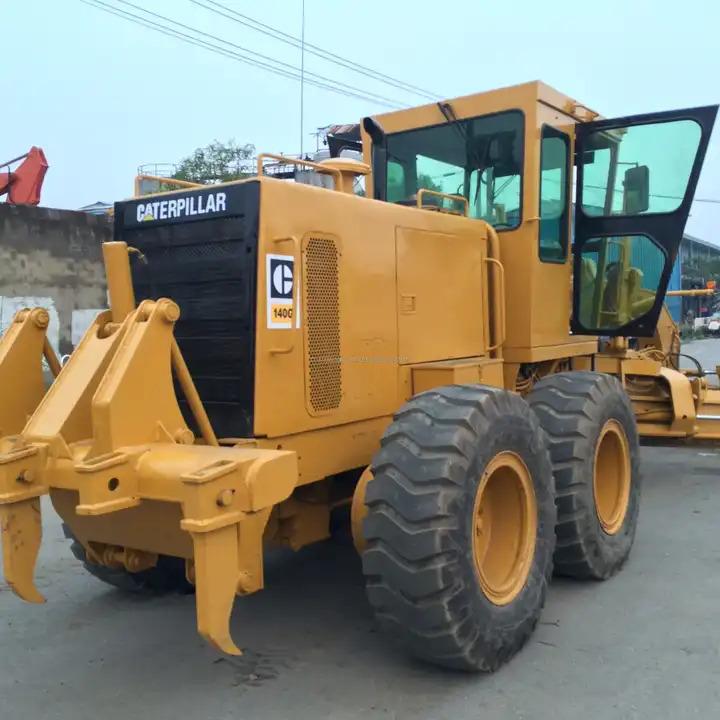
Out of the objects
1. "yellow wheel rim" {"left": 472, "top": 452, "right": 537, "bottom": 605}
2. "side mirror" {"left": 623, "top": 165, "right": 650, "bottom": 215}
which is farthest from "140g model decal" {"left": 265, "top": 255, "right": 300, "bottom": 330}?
"side mirror" {"left": 623, "top": 165, "right": 650, "bottom": 215}

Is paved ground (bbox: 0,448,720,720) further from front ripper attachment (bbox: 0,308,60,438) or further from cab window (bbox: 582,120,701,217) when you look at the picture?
cab window (bbox: 582,120,701,217)

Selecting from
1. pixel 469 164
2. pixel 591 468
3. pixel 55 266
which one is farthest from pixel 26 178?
pixel 591 468

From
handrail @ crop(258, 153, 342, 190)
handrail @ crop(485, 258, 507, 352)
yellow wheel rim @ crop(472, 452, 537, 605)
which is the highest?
handrail @ crop(258, 153, 342, 190)

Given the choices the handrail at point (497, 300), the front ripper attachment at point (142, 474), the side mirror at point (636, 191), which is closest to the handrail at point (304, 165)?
the front ripper attachment at point (142, 474)

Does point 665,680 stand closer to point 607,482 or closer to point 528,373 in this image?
point 607,482

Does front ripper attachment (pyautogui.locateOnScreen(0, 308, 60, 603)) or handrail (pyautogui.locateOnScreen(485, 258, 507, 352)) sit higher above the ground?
handrail (pyautogui.locateOnScreen(485, 258, 507, 352))

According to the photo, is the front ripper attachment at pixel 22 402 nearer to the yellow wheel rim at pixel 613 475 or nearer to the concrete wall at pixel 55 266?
the yellow wheel rim at pixel 613 475

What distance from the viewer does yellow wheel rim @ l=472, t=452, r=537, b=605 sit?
4004mm

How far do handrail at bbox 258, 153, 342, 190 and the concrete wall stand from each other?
8.47 meters

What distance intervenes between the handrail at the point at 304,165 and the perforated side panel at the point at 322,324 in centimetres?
41

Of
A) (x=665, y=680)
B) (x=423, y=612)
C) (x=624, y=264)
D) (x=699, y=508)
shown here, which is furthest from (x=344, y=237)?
(x=699, y=508)

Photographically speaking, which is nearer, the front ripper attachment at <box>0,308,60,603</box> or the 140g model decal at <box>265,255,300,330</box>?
the front ripper attachment at <box>0,308,60,603</box>

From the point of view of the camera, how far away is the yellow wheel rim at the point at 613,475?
527cm

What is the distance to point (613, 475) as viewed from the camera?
5.43m
